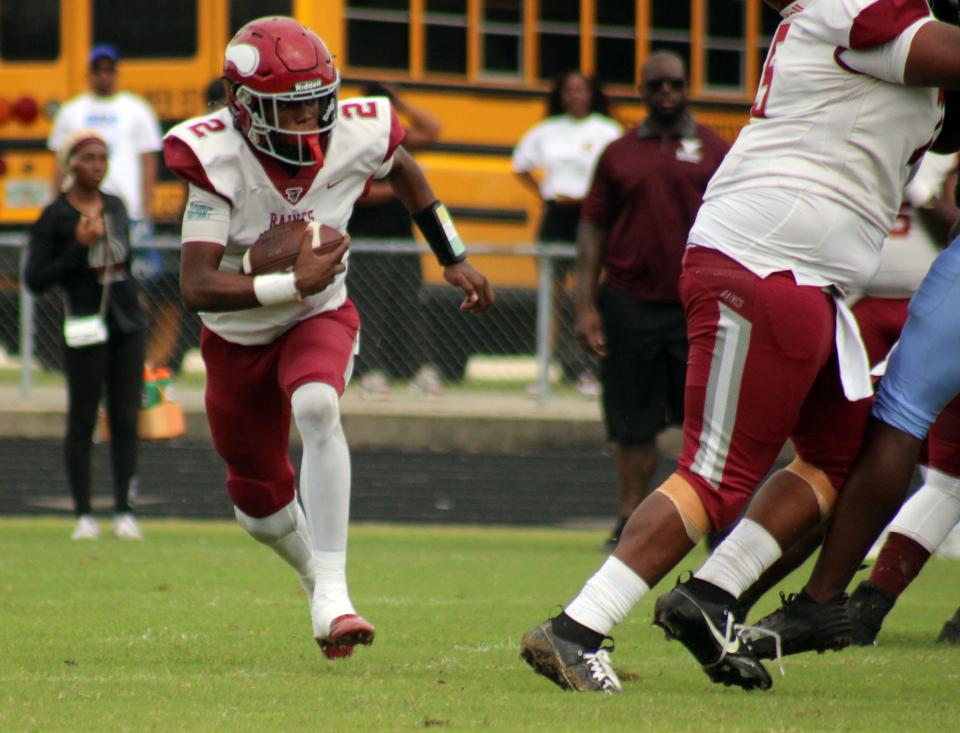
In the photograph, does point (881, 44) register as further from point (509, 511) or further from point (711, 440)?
point (509, 511)

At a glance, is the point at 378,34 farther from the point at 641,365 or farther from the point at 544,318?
the point at 641,365

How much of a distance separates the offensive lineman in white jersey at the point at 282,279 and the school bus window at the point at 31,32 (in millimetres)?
9888

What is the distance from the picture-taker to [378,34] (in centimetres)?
1583

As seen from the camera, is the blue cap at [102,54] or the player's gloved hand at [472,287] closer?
the player's gloved hand at [472,287]

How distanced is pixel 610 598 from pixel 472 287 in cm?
149

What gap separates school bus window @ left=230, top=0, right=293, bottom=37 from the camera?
50.5ft

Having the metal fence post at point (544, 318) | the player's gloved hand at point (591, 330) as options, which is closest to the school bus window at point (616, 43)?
the metal fence post at point (544, 318)

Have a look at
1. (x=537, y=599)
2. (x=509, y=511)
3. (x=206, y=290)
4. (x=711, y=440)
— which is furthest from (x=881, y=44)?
(x=509, y=511)

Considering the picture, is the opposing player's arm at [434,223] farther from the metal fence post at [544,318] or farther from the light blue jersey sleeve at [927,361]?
the metal fence post at [544,318]

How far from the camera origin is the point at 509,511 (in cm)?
1295

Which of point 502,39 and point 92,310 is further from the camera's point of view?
point 502,39

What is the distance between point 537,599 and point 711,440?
2851mm

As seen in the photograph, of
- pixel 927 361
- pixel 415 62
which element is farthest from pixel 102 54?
pixel 927 361

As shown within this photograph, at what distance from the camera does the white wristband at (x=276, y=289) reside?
6117 mm
